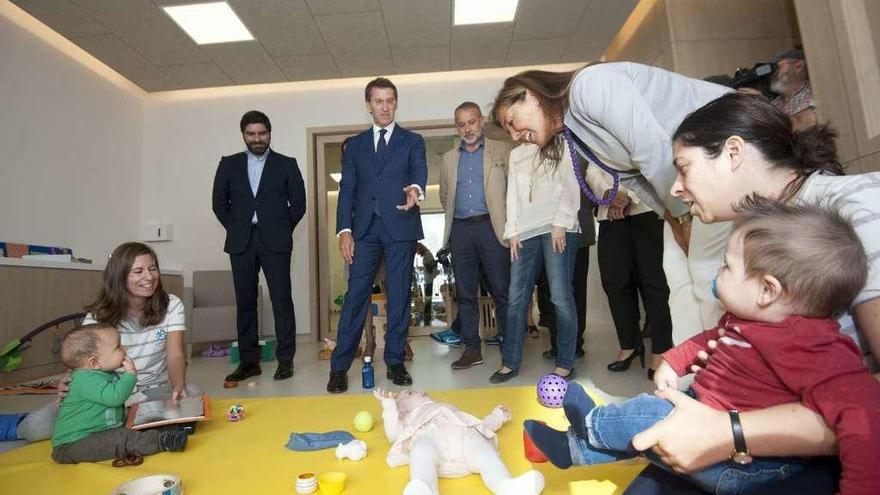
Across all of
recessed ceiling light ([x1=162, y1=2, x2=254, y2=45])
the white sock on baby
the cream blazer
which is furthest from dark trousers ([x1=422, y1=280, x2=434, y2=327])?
the white sock on baby

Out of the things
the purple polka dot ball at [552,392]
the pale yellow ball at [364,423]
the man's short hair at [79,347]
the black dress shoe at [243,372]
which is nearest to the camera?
the man's short hair at [79,347]

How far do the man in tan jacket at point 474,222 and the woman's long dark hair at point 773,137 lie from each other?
1844mm

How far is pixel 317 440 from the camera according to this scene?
1.47 m

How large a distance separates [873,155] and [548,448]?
1.41 m

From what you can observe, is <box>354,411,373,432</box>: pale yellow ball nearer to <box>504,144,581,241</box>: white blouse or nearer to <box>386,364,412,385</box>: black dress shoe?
<box>386,364,412,385</box>: black dress shoe

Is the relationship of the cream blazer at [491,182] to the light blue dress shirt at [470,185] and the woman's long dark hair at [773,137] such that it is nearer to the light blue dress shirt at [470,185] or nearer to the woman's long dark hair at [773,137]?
the light blue dress shirt at [470,185]

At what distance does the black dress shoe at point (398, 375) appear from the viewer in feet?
7.63

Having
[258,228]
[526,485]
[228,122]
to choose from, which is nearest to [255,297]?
[258,228]

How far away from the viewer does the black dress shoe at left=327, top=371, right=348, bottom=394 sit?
7.31ft

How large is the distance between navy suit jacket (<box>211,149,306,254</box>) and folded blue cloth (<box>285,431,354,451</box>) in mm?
1490

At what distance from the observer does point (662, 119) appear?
1.16 meters

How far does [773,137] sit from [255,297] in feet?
8.56

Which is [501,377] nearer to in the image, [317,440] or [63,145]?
[317,440]

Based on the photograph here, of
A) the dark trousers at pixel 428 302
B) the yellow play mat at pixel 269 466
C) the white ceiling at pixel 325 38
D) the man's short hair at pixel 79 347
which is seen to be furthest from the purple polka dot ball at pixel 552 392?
the dark trousers at pixel 428 302
